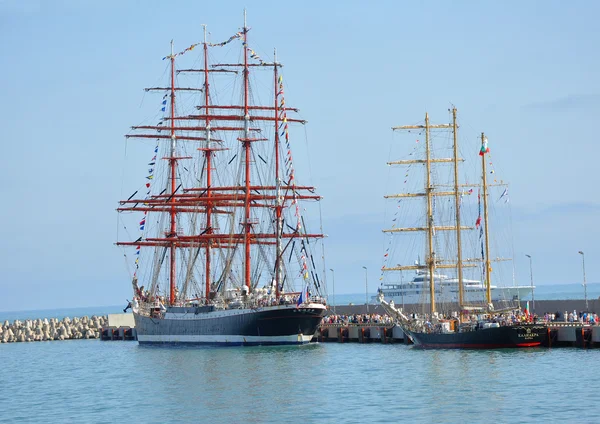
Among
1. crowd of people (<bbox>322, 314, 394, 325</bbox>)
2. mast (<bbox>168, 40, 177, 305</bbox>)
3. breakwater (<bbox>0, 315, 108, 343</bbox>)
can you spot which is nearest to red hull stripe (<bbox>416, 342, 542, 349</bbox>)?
crowd of people (<bbox>322, 314, 394, 325</bbox>)

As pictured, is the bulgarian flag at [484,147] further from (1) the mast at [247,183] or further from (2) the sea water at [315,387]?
(1) the mast at [247,183]

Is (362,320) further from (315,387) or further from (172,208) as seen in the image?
(315,387)

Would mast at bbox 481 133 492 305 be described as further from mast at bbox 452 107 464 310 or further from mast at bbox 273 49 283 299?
mast at bbox 273 49 283 299

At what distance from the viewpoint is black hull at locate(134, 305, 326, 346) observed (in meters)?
81.0

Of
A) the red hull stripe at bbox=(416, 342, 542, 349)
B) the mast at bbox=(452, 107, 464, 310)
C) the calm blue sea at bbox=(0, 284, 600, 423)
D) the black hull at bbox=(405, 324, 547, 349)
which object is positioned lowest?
the calm blue sea at bbox=(0, 284, 600, 423)

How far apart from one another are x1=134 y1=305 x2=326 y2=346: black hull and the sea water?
6.83 ft

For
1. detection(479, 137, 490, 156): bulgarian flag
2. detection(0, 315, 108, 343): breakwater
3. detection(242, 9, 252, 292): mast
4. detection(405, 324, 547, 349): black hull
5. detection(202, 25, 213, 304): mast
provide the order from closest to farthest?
detection(405, 324, 547, 349): black hull, detection(479, 137, 490, 156): bulgarian flag, detection(242, 9, 252, 292): mast, detection(202, 25, 213, 304): mast, detection(0, 315, 108, 343): breakwater

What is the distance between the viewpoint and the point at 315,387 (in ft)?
178

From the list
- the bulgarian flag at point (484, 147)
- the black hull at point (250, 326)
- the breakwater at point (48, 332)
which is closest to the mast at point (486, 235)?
the bulgarian flag at point (484, 147)

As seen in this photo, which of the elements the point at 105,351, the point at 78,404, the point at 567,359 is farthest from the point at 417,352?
the point at 105,351

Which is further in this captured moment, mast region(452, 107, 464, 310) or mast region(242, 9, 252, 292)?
mast region(242, 9, 252, 292)

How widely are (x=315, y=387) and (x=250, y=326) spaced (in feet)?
94.7

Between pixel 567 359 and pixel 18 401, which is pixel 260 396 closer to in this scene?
→ pixel 18 401

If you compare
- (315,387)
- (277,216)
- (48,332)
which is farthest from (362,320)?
(315,387)
